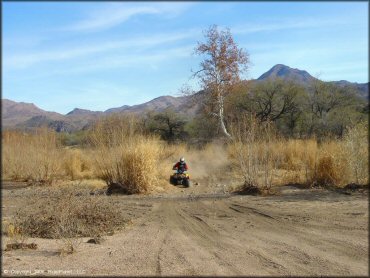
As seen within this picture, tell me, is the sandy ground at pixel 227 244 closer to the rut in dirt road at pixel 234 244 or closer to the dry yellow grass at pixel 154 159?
the rut in dirt road at pixel 234 244

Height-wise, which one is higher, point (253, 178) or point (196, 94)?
point (196, 94)

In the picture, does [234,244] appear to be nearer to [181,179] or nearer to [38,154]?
[181,179]

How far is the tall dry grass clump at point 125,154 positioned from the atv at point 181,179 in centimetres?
117

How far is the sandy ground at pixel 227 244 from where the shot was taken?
612 cm

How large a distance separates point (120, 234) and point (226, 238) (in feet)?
7.38

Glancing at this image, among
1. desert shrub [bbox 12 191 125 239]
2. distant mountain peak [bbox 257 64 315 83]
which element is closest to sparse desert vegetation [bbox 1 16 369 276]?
desert shrub [bbox 12 191 125 239]

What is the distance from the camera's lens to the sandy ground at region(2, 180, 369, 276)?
612cm

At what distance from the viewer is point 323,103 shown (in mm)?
36281

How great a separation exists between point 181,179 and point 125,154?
3094mm

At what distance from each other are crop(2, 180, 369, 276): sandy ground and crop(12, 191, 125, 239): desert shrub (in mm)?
403

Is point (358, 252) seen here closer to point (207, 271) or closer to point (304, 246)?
point (304, 246)

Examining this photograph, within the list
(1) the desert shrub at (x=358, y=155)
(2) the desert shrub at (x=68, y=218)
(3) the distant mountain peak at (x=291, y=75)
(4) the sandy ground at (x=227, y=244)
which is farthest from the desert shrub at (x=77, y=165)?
(3) the distant mountain peak at (x=291, y=75)

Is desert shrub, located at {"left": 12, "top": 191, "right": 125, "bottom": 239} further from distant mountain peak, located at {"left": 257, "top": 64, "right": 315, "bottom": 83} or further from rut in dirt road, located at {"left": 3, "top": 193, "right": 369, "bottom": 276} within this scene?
distant mountain peak, located at {"left": 257, "top": 64, "right": 315, "bottom": 83}

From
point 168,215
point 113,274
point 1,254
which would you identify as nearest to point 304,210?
point 168,215
